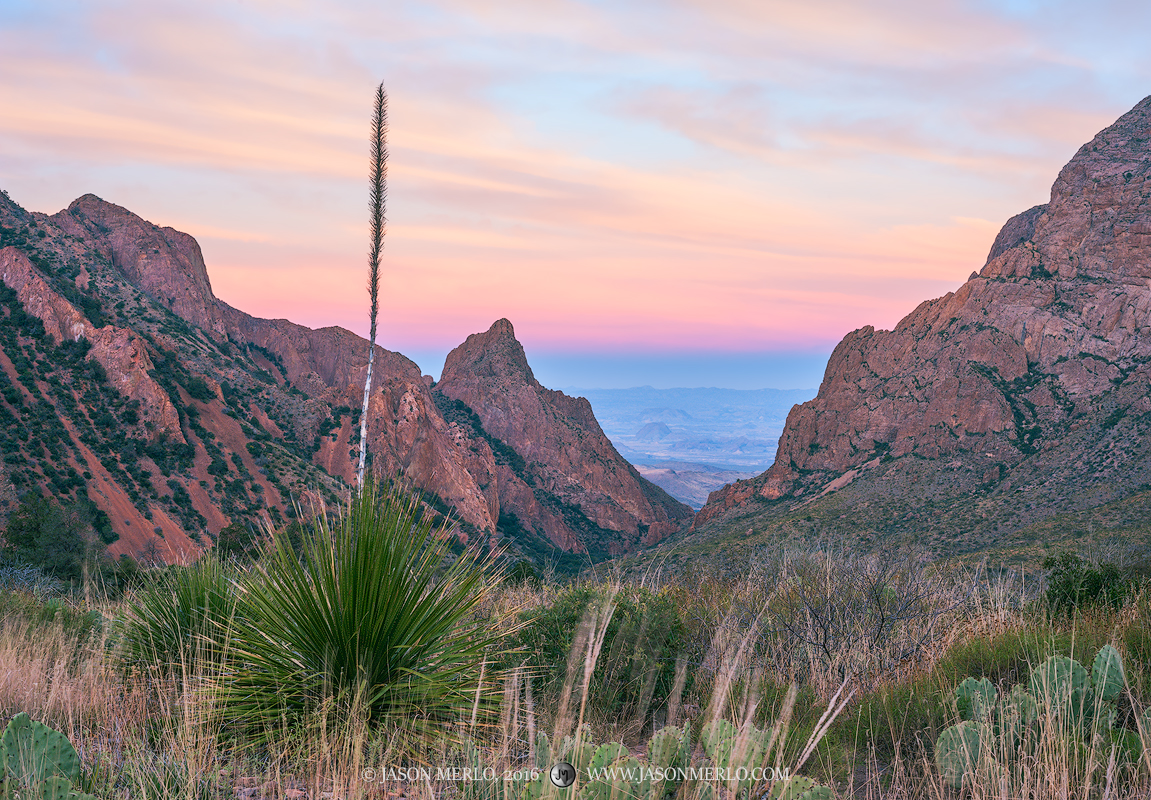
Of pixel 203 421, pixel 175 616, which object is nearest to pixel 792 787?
pixel 175 616

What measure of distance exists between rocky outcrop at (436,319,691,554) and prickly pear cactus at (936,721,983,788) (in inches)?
3956

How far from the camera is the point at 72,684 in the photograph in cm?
534

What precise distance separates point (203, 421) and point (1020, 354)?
75767mm

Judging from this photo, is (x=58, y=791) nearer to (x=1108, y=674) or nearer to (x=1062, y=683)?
(x=1062, y=683)

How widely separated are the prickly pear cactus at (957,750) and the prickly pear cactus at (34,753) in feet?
14.5

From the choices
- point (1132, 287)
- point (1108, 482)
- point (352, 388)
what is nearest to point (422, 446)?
point (352, 388)

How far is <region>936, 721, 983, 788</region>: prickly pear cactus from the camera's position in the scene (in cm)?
363

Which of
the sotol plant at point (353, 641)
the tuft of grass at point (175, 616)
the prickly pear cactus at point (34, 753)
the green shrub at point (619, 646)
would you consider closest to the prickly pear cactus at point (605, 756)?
the sotol plant at point (353, 641)

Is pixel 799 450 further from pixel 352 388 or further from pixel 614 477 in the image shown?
pixel 352 388

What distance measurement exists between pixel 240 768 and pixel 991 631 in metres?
6.39

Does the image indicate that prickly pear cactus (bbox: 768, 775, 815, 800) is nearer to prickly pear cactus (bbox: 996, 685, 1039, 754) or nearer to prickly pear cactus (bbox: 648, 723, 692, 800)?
prickly pear cactus (bbox: 648, 723, 692, 800)

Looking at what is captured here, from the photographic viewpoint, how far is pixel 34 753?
3.31m

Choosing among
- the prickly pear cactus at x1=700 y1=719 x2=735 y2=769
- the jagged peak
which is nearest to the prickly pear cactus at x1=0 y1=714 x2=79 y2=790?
the prickly pear cactus at x1=700 y1=719 x2=735 y2=769

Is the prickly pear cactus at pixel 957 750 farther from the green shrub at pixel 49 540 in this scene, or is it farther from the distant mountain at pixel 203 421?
the green shrub at pixel 49 540
